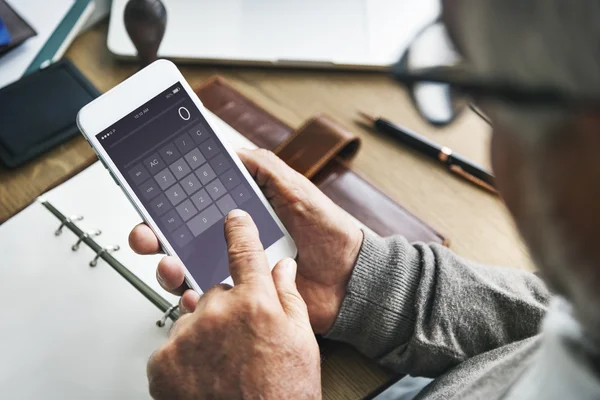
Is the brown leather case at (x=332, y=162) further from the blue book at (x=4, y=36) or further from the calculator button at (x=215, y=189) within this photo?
the blue book at (x=4, y=36)

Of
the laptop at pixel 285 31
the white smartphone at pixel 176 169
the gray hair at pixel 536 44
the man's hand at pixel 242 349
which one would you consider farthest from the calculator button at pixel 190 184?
the gray hair at pixel 536 44

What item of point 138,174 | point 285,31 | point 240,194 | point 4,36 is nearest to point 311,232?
point 240,194

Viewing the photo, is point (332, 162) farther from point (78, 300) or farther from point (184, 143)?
point (78, 300)

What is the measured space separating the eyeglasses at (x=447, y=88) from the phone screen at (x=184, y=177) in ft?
0.95

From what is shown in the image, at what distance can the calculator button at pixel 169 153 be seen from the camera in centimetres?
61

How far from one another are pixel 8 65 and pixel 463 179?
593 millimetres

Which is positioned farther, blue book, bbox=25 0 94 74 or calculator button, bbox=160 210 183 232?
blue book, bbox=25 0 94 74

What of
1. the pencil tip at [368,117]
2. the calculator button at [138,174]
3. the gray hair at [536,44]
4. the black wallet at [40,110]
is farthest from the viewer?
the pencil tip at [368,117]

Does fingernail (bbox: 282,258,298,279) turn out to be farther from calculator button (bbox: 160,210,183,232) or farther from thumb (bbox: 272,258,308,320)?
calculator button (bbox: 160,210,183,232)

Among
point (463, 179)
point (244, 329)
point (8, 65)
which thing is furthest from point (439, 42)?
point (8, 65)

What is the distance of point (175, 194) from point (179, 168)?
0.09 feet

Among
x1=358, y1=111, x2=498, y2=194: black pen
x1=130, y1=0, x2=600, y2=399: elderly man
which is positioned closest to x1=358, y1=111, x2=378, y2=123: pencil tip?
x1=358, y1=111, x2=498, y2=194: black pen

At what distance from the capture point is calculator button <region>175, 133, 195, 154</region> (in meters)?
0.61

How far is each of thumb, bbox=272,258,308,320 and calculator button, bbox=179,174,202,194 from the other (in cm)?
13
